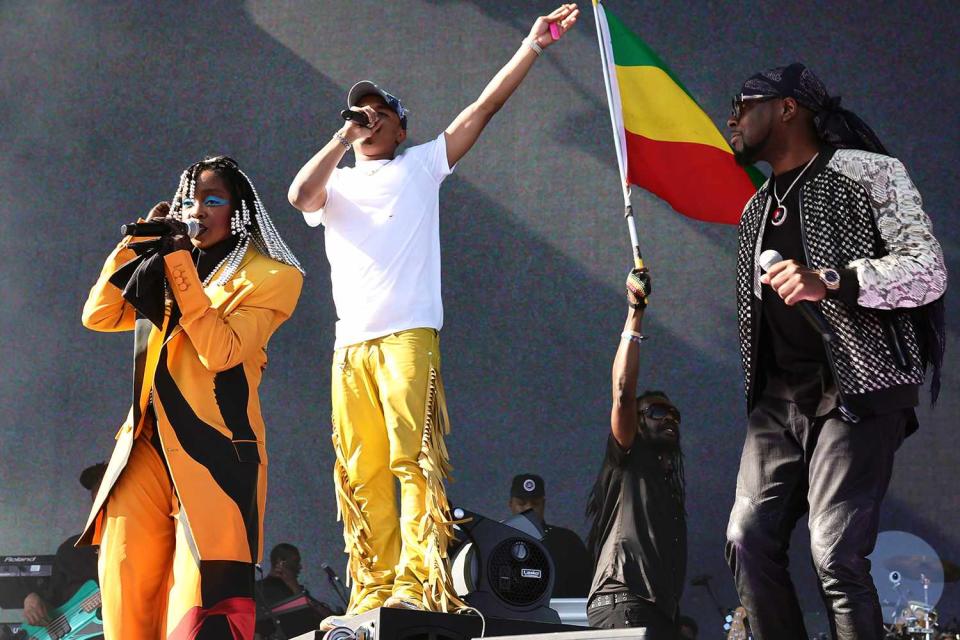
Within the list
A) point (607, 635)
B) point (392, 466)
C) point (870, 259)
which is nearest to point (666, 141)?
point (392, 466)

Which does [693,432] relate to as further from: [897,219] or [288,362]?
[897,219]

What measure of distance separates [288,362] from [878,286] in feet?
16.6

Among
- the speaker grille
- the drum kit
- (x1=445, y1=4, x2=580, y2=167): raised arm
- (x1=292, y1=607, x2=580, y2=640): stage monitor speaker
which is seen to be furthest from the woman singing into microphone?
the drum kit

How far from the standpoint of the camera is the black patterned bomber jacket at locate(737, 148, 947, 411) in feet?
6.89

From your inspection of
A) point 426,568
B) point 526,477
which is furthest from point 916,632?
point 426,568

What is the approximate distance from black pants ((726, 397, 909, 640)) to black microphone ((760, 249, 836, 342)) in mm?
164

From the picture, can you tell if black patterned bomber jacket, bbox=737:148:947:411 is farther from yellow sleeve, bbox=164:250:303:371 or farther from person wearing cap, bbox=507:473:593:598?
person wearing cap, bbox=507:473:593:598

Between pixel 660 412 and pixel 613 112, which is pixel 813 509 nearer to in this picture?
pixel 613 112

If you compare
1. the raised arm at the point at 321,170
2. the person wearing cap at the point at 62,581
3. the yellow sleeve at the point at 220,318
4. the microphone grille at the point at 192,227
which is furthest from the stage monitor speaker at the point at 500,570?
the person wearing cap at the point at 62,581

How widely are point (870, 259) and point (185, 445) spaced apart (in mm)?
1434

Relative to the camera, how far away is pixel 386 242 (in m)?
3.08

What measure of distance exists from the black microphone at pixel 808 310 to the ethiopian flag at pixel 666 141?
1290 mm

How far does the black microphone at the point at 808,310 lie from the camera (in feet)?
6.70

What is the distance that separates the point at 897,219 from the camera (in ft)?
7.16
